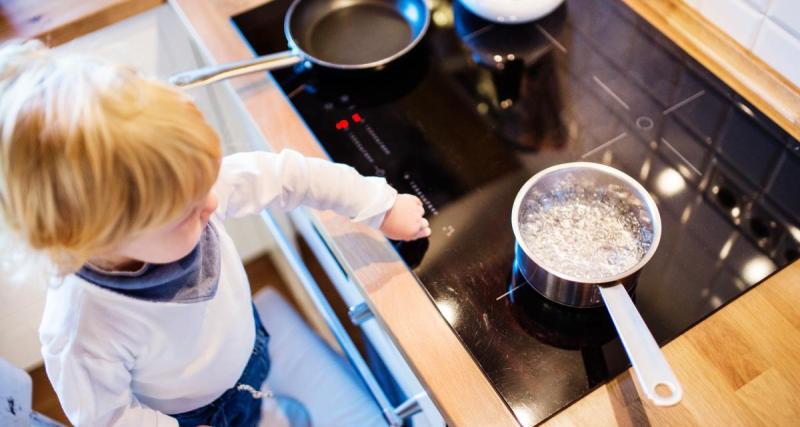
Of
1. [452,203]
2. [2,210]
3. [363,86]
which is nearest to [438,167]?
[452,203]

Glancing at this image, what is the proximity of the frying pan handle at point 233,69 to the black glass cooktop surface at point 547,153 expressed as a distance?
38 mm

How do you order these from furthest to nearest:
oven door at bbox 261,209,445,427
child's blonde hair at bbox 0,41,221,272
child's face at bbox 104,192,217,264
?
1. oven door at bbox 261,209,445,427
2. child's face at bbox 104,192,217,264
3. child's blonde hair at bbox 0,41,221,272

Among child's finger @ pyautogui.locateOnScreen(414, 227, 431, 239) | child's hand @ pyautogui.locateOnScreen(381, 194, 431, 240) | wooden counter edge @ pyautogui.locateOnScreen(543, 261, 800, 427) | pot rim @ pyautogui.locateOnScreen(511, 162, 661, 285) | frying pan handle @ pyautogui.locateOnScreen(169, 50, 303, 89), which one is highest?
frying pan handle @ pyautogui.locateOnScreen(169, 50, 303, 89)

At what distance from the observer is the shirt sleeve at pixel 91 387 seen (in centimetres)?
70

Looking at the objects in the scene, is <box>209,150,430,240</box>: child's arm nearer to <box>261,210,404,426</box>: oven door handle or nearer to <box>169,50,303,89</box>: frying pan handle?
<box>169,50,303,89</box>: frying pan handle

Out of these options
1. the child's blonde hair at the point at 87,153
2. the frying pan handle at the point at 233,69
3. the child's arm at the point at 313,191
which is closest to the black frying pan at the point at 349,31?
the frying pan handle at the point at 233,69

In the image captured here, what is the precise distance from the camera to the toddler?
1.77ft

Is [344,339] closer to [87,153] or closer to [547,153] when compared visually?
[547,153]

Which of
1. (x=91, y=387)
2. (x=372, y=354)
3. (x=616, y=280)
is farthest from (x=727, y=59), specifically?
(x=91, y=387)

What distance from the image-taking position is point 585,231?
78 cm

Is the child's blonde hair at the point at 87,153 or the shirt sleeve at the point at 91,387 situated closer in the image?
the child's blonde hair at the point at 87,153

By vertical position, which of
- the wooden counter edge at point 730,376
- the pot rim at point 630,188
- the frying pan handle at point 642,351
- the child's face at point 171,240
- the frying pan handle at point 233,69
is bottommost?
the wooden counter edge at point 730,376

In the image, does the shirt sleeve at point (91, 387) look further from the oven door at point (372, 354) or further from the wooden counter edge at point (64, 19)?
the wooden counter edge at point (64, 19)

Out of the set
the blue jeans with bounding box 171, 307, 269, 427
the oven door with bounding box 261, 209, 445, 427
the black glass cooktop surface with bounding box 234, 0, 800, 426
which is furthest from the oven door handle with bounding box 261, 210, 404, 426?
the black glass cooktop surface with bounding box 234, 0, 800, 426
